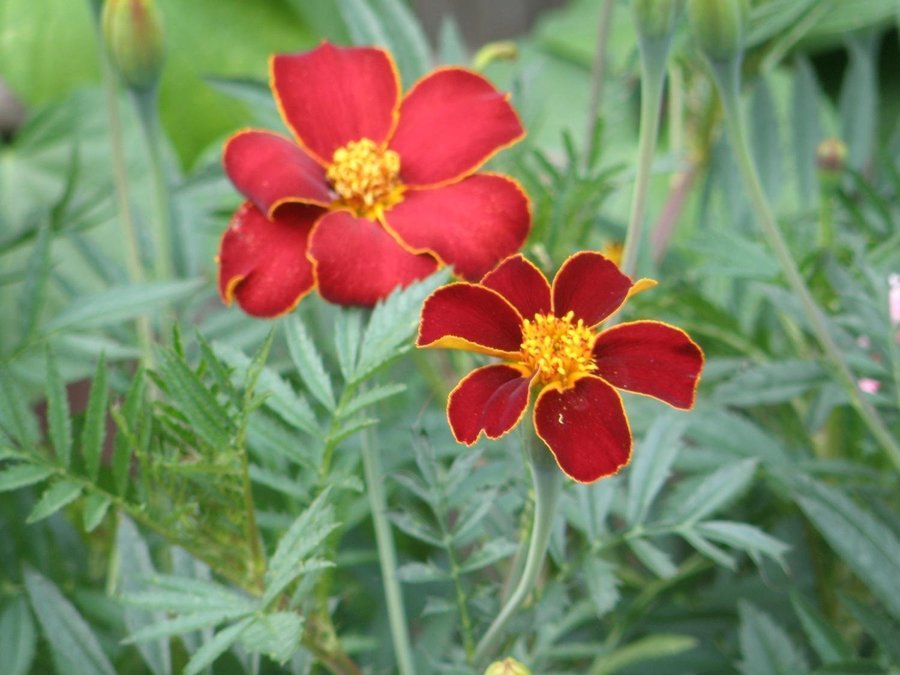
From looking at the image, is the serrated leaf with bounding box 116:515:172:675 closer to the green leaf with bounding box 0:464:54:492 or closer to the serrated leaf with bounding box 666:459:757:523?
the green leaf with bounding box 0:464:54:492

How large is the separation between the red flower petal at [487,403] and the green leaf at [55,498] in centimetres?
11

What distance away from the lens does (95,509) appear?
0.31m

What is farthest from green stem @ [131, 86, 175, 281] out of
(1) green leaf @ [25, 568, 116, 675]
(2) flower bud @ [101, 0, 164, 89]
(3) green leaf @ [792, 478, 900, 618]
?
(3) green leaf @ [792, 478, 900, 618]

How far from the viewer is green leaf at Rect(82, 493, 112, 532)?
11.8 inches

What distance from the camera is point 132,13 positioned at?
38cm

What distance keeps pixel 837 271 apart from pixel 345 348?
0.17m

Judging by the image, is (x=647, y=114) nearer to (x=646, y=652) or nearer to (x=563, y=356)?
(x=563, y=356)

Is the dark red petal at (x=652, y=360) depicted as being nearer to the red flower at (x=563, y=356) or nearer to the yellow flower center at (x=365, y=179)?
the red flower at (x=563, y=356)

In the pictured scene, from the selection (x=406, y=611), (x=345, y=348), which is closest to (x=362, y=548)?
(x=406, y=611)

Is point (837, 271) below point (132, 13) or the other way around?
below

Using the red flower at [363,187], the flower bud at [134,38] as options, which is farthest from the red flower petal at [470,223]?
the flower bud at [134,38]

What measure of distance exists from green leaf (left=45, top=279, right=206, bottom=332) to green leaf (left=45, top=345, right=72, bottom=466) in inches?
2.5

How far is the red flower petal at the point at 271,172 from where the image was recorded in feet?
1.15

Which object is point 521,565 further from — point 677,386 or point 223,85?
point 223,85
